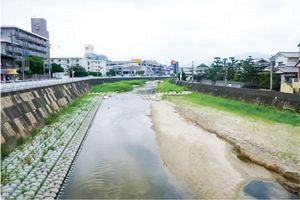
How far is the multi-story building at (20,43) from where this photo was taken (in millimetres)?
73625

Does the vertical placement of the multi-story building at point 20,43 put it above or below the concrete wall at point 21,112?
above

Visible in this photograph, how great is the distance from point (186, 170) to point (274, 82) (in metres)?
33.2

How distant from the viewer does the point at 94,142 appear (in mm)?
20750

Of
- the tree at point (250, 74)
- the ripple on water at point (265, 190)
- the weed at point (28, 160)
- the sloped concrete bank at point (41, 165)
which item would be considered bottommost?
the ripple on water at point (265, 190)

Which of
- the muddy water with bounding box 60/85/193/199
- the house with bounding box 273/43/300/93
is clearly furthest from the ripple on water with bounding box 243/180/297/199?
the house with bounding box 273/43/300/93

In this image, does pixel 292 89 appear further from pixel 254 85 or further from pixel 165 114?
pixel 165 114

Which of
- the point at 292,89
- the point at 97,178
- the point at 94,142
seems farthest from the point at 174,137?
the point at 292,89

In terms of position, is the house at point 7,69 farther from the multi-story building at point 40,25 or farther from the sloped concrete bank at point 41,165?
the multi-story building at point 40,25

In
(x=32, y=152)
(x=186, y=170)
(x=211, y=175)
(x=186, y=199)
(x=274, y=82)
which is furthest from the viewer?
(x=274, y=82)

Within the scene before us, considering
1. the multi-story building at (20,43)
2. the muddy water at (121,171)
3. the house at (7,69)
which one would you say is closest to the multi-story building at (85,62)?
the multi-story building at (20,43)

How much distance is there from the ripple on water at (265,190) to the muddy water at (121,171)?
2259mm

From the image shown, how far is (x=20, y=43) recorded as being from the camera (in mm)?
81250

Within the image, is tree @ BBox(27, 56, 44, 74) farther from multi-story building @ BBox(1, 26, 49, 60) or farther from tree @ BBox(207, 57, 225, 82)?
tree @ BBox(207, 57, 225, 82)

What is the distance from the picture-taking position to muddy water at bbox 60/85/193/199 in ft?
38.9
